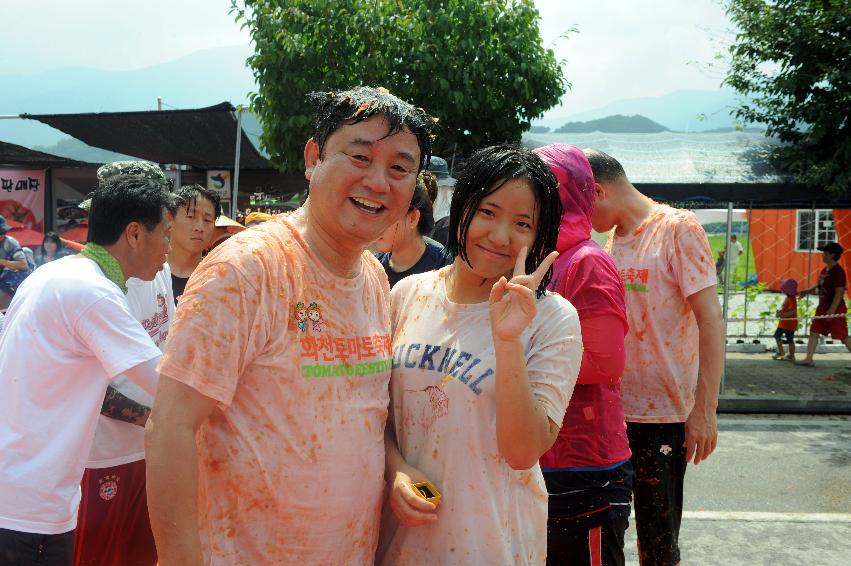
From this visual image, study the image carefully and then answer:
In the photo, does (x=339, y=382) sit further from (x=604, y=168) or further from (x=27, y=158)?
(x=27, y=158)

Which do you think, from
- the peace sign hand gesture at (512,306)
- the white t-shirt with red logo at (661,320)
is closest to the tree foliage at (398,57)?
the white t-shirt with red logo at (661,320)

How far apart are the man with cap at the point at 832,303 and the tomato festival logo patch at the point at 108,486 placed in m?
10.4

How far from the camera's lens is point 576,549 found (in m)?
2.32

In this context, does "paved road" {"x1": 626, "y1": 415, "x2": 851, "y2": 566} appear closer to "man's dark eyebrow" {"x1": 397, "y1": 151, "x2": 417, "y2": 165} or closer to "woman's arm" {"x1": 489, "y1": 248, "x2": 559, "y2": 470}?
"woman's arm" {"x1": 489, "y1": 248, "x2": 559, "y2": 470}

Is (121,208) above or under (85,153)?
under

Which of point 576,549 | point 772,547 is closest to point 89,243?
point 576,549

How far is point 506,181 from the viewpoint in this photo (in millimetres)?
1898

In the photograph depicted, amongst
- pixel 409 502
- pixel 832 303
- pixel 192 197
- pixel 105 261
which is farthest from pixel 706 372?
pixel 832 303

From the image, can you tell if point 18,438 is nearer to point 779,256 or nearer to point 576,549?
point 576,549

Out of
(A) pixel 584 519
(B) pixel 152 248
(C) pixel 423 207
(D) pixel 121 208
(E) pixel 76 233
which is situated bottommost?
(A) pixel 584 519

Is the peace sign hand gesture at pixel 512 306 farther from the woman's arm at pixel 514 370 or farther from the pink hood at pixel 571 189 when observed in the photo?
the pink hood at pixel 571 189

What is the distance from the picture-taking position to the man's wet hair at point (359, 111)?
5.46 ft

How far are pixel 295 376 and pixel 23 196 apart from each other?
1394cm

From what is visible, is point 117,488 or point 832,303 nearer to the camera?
point 117,488
